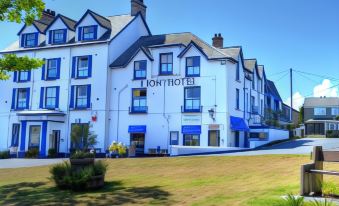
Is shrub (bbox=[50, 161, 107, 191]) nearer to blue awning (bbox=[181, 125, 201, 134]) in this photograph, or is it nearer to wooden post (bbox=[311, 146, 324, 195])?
wooden post (bbox=[311, 146, 324, 195])

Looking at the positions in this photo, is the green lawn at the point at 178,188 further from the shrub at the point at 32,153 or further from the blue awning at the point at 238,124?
the shrub at the point at 32,153

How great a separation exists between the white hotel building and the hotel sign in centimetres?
9

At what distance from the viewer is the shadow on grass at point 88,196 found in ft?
38.7

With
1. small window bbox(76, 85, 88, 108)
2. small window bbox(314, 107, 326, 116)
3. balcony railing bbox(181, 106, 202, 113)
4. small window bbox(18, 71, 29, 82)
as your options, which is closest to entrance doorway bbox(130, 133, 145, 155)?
balcony railing bbox(181, 106, 202, 113)

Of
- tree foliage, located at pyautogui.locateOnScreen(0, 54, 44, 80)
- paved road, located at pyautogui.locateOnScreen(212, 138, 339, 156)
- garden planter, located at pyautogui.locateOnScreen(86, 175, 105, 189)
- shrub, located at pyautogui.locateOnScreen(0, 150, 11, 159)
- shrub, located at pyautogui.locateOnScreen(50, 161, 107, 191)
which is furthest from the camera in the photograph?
shrub, located at pyautogui.locateOnScreen(0, 150, 11, 159)

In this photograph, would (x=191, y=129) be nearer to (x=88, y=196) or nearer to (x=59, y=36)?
(x=59, y=36)

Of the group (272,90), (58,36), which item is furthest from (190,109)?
(272,90)

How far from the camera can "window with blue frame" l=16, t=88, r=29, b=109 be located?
144ft

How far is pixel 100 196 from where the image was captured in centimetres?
1297

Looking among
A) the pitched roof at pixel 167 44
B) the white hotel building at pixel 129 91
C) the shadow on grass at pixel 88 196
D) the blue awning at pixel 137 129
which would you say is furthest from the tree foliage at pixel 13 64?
the blue awning at pixel 137 129

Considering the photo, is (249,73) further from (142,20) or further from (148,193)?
(148,193)

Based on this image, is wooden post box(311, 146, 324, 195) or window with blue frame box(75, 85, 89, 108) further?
window with blue frame box(75, 85, 89, 108)

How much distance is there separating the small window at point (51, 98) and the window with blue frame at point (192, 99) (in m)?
14.2

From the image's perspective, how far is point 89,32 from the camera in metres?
42.3
